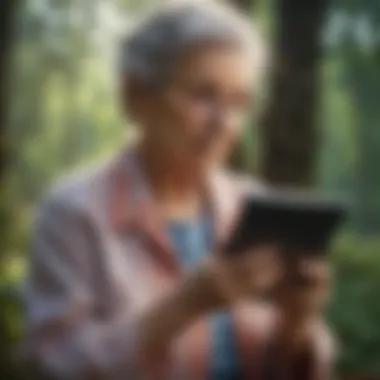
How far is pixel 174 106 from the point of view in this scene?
1.37 m

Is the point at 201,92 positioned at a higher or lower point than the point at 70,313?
higher

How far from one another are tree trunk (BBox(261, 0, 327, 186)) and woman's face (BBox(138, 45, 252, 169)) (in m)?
0.04

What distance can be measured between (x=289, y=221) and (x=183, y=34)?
289 mm

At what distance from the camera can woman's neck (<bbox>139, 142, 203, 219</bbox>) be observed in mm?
1379

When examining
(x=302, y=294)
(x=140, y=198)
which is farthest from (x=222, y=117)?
(x=302, y=294)

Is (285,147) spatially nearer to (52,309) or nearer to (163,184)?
(163,184)

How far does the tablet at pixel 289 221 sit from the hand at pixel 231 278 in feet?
0.05

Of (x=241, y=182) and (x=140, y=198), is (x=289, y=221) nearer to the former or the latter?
(x=241, y=182)

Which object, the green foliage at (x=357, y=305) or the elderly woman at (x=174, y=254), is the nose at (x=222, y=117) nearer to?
the elderly woman at (x=174, y=254)

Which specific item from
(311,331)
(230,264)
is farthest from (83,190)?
(311,331)

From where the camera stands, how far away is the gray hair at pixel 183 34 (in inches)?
52.9

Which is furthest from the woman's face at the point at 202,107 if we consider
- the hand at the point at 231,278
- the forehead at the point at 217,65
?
the hand at the point at 231,278

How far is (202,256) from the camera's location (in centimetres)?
137

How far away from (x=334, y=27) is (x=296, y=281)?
353mm
